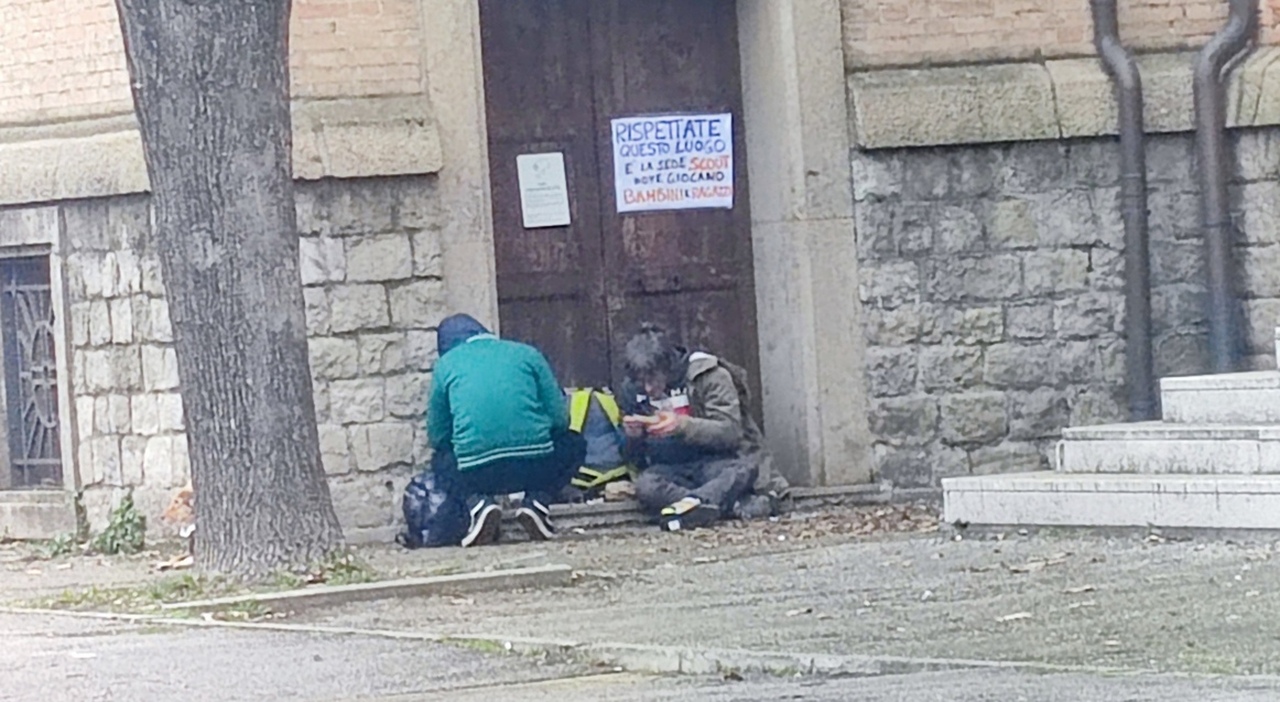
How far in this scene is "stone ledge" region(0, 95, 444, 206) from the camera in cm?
1296

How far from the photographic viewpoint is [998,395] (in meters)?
13.8

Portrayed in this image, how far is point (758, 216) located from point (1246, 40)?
2785mm

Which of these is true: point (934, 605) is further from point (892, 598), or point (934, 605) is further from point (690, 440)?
point (690, 440)

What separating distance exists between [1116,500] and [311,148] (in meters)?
4.54

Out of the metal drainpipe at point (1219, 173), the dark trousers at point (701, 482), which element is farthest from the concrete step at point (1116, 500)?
the metal drainpipe at point (1219, 173)

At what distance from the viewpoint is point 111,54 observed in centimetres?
1335

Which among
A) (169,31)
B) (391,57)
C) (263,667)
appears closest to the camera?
(263,667)

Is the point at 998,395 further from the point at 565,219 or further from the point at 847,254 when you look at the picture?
the point at 565,219

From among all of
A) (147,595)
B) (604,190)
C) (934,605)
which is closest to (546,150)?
(604,190)

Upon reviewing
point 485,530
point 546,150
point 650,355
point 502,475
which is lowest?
point 485,530

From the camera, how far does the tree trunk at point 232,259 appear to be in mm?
10383

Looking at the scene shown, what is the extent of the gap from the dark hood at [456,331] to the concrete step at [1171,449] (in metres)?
3.04

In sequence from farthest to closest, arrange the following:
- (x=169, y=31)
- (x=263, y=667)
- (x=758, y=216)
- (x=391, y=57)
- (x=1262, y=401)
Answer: (x=758, y=216) < (x=391, y=57) < (x=1262, y=401) < (x=169, y=31) < (x=263, y=667)

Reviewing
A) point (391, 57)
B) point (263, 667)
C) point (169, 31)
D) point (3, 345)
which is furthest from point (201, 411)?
point (3, 345)
